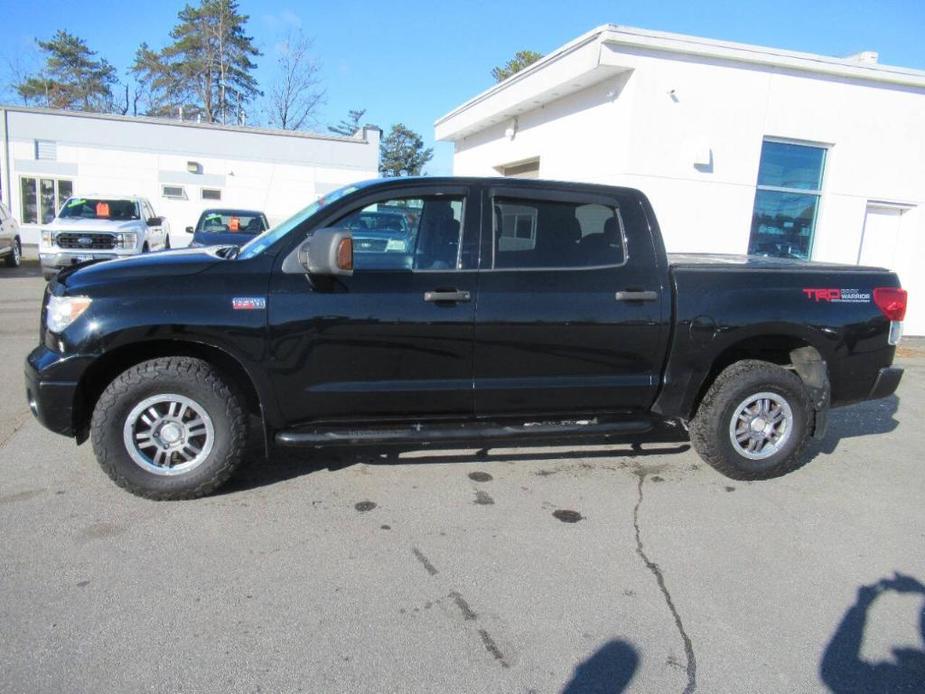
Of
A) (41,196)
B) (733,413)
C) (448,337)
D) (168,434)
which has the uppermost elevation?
(41,196)

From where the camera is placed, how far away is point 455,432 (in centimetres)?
410

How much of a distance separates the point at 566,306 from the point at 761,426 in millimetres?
1710

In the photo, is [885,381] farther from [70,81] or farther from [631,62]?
[70,81]

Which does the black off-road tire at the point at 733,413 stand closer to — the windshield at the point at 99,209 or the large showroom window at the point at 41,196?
the windshield at the point at 99,209

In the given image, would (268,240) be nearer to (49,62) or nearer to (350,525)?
(350,525)

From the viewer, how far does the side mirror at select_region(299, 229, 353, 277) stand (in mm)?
3559

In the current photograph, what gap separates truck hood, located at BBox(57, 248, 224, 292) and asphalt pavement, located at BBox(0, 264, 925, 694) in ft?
4.18

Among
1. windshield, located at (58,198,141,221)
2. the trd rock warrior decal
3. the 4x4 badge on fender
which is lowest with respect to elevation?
the 4x4 badge on fender

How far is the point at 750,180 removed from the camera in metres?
10.1

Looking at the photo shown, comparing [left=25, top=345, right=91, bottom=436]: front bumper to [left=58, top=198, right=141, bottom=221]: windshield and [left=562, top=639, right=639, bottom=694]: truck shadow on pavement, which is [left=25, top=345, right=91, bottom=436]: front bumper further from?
[left=58, top=198, right=141, bottom=221]: windshield

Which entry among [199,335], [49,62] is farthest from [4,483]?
[49,62]

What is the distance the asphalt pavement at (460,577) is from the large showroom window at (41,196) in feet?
77.9

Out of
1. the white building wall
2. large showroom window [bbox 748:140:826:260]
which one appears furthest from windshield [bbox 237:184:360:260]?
large showroom window [bbox 748:140:826:260]

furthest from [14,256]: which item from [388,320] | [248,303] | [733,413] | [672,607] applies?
[672,607]
